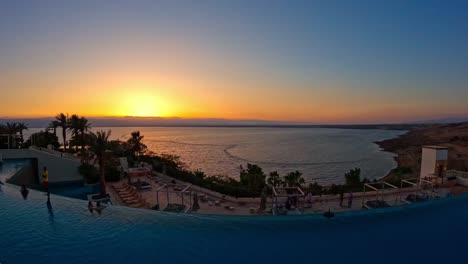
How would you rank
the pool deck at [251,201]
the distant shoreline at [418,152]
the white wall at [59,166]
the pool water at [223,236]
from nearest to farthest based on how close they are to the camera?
the pool water at [223,236]
the pool deck at [251,201]
the white wall at [59,166]
the distant shoreline at [418,152]

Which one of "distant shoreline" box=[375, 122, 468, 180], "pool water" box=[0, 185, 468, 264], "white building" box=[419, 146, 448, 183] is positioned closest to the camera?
"pool water" box=[0, 185, 468, 264]

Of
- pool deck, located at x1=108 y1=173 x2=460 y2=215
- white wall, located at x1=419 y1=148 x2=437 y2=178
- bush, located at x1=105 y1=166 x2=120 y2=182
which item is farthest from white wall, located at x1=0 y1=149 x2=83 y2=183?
white wall, located at x1=419 y1=148 x2=437 y2=178

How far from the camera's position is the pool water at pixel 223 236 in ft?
29.6

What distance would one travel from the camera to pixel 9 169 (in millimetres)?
19938

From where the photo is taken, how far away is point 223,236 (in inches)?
424

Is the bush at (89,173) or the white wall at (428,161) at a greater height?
the white wall at (428,161)

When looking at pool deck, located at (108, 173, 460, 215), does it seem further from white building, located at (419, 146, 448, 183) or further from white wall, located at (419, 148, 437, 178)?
white wall, located at (419, 148, 437, 178)

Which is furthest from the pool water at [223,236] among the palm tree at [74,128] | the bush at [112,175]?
the palm tree at [74,128]

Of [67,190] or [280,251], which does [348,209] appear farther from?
[67,190]

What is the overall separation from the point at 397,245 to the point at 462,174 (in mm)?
13659

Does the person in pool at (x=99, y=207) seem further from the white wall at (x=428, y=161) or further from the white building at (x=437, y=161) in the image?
the white wall at (x=428, y=161)

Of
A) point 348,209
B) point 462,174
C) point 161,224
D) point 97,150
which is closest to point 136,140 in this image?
point 97,150

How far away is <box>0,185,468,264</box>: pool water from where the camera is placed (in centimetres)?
902

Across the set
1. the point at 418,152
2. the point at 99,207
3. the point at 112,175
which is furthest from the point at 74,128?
the point at 418,152
